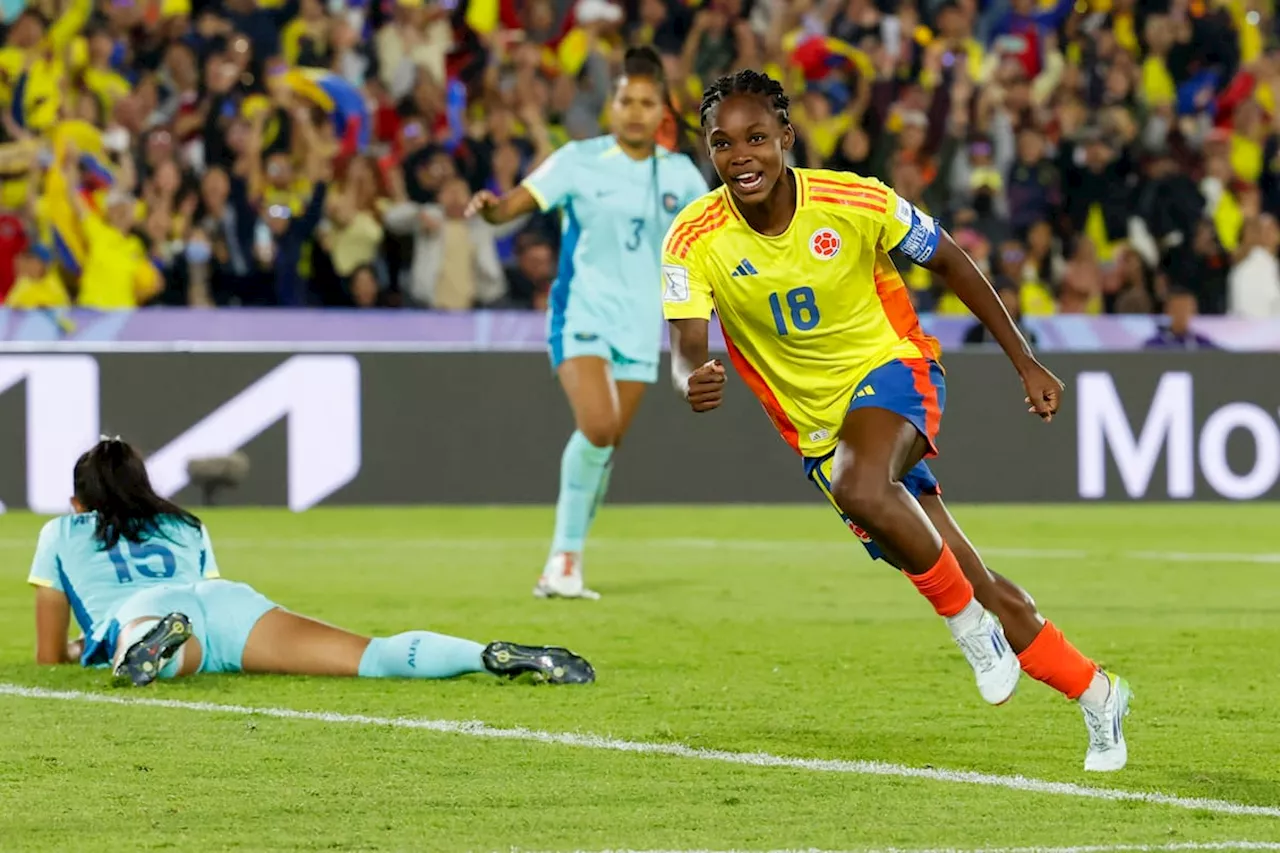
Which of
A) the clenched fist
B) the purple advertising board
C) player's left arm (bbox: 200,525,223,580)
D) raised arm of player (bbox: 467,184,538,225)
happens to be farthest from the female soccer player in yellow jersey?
the purple advertising board

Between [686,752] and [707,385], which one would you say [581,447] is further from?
[707,385]

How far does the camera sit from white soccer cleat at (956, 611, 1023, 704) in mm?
5590

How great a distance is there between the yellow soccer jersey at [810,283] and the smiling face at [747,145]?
0.17 meters

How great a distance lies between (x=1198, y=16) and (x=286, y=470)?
9.65m

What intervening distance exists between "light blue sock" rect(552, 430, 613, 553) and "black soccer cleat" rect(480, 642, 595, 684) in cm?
298

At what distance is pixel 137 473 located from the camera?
7.48 m

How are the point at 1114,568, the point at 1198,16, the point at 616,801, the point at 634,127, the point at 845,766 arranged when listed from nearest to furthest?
the point at 616,801, the point at 845,766, the point at 634,127, the point at 1114,568, the point at 1198,16

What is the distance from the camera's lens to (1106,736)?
18.7 ft

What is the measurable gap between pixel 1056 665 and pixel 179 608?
294 centimetres

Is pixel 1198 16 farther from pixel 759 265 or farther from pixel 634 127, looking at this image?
pixel 759 265

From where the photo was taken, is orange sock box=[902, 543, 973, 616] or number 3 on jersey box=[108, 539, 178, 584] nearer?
orange sock box=[902, 543, 973, 616]

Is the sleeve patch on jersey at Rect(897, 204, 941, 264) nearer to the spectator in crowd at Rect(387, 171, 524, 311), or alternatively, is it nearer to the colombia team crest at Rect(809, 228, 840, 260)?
the colombia team crest at Rect(809, 228, 840, 260)

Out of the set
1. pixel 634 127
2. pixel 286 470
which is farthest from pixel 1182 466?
Answer: pixel 634 127

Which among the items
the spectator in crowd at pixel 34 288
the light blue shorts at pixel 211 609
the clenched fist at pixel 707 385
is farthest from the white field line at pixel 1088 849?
the spectator in crowd at pixel 34 288
